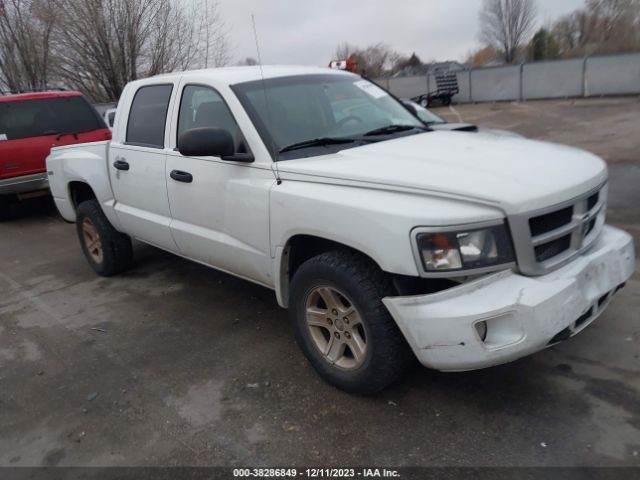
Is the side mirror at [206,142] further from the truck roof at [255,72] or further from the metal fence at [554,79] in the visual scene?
the metal fence at [554,79]

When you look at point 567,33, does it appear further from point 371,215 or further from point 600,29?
point 371,215

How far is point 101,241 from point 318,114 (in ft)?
9.58

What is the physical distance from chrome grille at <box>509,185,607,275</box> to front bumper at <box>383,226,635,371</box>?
2.6 inches

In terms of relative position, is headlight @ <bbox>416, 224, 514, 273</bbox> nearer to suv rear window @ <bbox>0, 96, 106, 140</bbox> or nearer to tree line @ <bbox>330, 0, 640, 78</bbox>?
suv rear window @ <bbox>0, 96, 106, 140</bbox>

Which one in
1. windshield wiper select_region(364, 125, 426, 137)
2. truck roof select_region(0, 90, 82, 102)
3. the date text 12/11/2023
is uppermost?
truck roof select_region(0, 90, 82, 102)

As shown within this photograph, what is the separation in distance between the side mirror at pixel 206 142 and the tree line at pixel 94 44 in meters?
15.1

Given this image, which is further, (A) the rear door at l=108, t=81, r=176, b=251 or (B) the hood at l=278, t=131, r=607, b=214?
(A) the rear door at l=108, t=81, r=176, b=251

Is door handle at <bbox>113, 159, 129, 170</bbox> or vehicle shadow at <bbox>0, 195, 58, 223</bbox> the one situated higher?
door handle at <bbox>113, 159, 129, 170</bbox>

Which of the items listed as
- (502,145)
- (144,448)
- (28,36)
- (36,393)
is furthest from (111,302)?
(28,36)

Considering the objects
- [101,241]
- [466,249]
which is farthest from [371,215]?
[101,241]

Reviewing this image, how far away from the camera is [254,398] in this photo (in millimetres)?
3359

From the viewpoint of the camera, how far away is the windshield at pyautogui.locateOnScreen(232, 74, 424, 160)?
3570 millimetres

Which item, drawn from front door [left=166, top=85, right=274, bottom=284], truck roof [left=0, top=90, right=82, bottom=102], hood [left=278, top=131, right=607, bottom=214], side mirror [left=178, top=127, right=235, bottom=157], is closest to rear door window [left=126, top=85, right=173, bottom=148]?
front door [left=166, top=85, right=274, bottom=284]

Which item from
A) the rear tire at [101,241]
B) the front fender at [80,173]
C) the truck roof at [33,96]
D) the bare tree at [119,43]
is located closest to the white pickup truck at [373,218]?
the front fender at [80,173]
